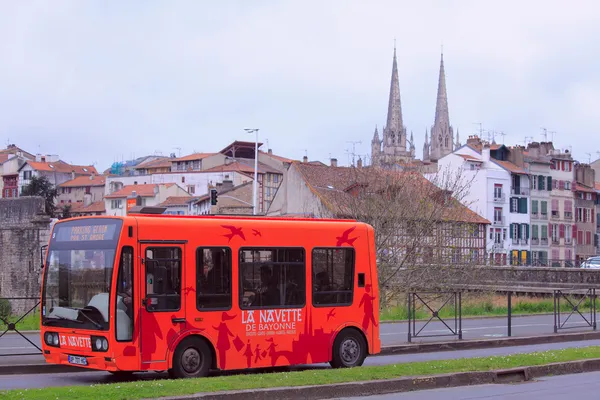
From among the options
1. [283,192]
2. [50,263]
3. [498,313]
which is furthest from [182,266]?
[283,192]

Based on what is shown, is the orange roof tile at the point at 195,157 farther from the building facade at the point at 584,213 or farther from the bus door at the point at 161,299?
the bus door at the point at 161,299

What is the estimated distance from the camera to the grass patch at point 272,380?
11789mm

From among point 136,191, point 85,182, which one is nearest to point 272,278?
point 136,191

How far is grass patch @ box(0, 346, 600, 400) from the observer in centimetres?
1179

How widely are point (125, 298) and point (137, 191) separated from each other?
368 feet

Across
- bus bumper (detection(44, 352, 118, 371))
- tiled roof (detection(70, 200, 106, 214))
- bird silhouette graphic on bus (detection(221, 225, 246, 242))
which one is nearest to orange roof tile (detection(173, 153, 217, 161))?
tiled roof (detection(70, 200, 106, 214))

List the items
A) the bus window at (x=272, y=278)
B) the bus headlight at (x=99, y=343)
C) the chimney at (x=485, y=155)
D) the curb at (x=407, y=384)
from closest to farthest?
the curb at (x=407, y=384), the bus headlight at (x=99, y=343), the bus window at (x=272, y=278), the chimney at (x=485, y=155)

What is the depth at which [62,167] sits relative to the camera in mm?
154250

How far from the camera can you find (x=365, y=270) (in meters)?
17.2

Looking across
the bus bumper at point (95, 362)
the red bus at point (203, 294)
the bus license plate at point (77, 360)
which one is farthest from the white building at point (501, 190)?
the bus license plate at point (77, 360)

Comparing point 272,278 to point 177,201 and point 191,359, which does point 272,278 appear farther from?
point 177,201

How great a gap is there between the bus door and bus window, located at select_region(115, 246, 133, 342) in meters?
0.20

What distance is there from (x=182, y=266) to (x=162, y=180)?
118791 mm

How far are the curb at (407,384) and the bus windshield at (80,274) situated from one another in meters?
2.94
